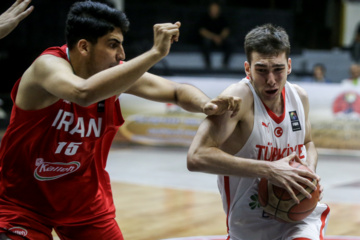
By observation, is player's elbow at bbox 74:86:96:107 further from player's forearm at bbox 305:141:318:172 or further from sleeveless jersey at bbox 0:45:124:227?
player's forearm at bbox 305:141:318:172

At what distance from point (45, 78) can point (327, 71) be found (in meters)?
11.8

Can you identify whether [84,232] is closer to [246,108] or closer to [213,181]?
[246,108]

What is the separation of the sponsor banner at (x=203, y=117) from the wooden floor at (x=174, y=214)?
3676mm

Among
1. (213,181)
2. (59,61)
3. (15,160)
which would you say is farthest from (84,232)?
(213,181)

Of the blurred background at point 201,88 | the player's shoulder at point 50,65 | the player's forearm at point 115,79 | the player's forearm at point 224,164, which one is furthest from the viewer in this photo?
the blurred background at point 201,88

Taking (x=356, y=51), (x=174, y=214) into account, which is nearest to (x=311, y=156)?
(x=174, y=214)

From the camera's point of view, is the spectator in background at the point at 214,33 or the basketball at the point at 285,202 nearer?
the basketball at the point at 285,202

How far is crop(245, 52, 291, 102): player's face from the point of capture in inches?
125

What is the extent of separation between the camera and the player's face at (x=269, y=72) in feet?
10.4

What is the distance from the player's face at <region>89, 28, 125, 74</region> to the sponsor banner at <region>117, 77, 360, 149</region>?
8419 mm

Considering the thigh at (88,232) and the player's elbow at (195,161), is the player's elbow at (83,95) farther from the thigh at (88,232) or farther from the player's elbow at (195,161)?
the thigh at (88,232)

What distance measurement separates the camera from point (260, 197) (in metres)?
3.16

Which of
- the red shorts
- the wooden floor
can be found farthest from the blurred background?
the red shorts

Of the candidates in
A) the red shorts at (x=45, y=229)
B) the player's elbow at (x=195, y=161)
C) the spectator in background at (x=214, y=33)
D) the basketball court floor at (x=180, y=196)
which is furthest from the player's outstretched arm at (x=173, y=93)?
the spectator in background at (x=214, y=33)
